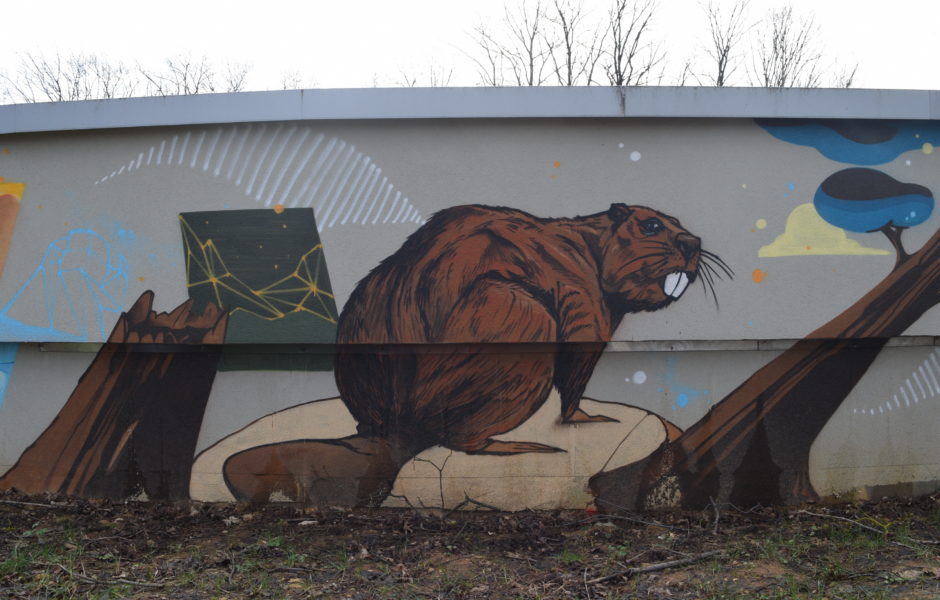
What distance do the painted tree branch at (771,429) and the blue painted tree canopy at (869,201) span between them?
26 cm

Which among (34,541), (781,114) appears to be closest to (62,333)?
(34,541)

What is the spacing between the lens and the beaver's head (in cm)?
485

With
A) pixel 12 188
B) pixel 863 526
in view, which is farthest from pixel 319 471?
pixel 863 526

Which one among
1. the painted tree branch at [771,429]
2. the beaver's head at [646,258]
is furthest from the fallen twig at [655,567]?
the beaver's head at [646,258]

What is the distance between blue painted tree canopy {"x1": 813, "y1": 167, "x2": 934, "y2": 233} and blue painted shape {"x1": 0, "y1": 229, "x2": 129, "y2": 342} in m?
4.87

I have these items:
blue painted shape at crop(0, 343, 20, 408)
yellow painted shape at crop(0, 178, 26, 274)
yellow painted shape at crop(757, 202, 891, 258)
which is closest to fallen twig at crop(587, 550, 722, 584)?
yellow painted shape at crop(757, 202, 891, 258)

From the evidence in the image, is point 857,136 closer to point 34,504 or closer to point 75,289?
point 75,289

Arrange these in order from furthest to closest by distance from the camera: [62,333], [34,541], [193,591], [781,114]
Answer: [62,333]
[781,114]
[34,541]
[193,591]

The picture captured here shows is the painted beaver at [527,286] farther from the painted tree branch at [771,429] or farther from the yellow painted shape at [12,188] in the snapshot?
the yellow painted shape at [12,188]

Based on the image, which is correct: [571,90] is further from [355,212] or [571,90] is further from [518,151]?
[355,212]

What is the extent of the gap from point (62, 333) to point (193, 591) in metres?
2.35

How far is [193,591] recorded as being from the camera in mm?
3768

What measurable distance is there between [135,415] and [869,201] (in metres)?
5.32

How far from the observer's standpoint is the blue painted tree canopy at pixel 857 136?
16.0ft
